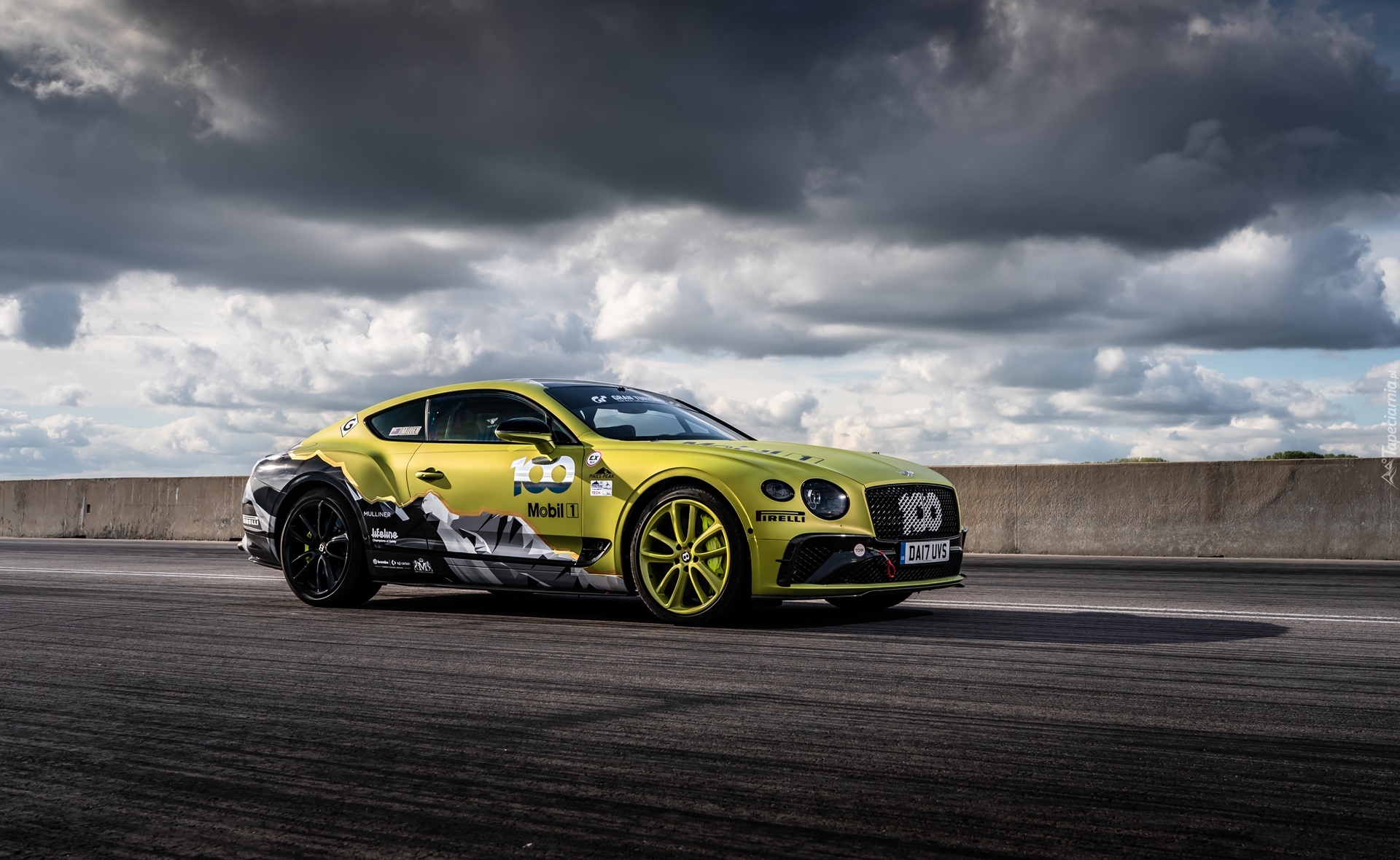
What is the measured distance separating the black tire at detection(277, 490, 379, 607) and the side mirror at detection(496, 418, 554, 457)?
1.35 meters

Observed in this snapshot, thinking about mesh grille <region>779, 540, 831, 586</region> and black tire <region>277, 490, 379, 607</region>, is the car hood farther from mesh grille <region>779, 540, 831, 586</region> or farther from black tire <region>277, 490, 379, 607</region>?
black tire <region>277, 490, 379, 607</region>

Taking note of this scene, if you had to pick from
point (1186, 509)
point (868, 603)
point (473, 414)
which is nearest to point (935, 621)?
point (868, 603)

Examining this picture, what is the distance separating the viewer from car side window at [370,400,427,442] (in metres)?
7.66

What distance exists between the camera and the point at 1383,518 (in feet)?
40.1

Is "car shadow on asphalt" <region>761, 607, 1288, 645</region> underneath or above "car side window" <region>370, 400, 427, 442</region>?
underneath

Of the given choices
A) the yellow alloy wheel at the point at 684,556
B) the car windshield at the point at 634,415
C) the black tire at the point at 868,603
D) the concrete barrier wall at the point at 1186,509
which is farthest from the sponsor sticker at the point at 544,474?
the concrete barrier wall at the point at 1186,509

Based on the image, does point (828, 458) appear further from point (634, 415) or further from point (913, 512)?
point (634, 415)

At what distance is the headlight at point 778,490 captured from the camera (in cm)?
616

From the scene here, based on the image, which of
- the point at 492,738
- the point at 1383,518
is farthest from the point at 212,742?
the point at 1383,518

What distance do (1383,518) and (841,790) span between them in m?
11.5

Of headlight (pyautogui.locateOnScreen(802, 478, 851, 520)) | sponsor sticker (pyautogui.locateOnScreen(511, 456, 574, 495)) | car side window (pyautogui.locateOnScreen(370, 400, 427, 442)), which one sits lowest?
headlight (pyautogui.locateOnScreen(802, 478, 851, 520))

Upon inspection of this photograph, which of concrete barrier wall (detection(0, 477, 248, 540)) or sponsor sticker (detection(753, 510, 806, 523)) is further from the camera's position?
concrete barrier wall (detection(0, 477, 248, 540))

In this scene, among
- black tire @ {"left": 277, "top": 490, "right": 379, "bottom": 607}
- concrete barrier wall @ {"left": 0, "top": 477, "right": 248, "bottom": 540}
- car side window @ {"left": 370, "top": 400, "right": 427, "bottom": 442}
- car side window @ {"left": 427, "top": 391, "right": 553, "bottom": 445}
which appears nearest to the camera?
car side window @ {"left": 427, "top": 391, "right": 553, "bottom": 445}

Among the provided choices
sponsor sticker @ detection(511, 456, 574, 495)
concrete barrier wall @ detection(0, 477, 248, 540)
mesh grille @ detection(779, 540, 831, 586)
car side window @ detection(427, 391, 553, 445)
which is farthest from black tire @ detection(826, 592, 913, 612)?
concrete barrier wall @ detection(0, 477, 248, 540)
